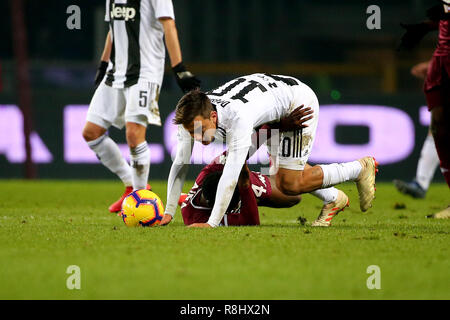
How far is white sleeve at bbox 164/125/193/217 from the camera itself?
5687 millimetres

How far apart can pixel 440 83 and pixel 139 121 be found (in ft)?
8.32

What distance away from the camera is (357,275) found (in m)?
3.91

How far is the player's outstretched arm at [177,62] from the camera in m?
6.65

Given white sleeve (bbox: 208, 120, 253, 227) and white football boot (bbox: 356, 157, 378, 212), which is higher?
white sleeve (bbox: 208, 120, 253, 227)

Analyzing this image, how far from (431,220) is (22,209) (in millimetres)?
3797

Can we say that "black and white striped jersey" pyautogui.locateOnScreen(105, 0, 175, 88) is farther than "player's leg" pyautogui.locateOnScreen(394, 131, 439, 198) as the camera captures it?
No

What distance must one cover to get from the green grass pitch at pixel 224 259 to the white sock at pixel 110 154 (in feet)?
2.19

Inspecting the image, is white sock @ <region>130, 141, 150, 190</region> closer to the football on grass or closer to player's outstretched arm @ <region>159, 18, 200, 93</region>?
player's outstretched arm @ <region>159, 18, 200, 93</region>

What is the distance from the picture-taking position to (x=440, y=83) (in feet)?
22.9

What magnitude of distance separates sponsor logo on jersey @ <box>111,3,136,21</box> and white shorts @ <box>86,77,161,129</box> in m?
0.57

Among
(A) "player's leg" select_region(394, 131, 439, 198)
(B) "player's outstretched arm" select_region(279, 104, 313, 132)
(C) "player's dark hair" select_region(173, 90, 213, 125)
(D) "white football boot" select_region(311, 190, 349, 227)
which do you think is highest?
Result: (C) "player's dark hair" select_region(173, 90, 213, 125)

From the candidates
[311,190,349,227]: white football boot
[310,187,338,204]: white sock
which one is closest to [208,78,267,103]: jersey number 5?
[310,187,338,204]: white sock

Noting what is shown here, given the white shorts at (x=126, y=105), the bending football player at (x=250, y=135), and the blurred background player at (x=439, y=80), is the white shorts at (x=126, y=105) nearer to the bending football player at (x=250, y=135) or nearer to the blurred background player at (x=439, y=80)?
the bending football player at (x=250, y=135)

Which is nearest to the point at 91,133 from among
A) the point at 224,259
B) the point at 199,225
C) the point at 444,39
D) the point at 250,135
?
the point at 199,225
